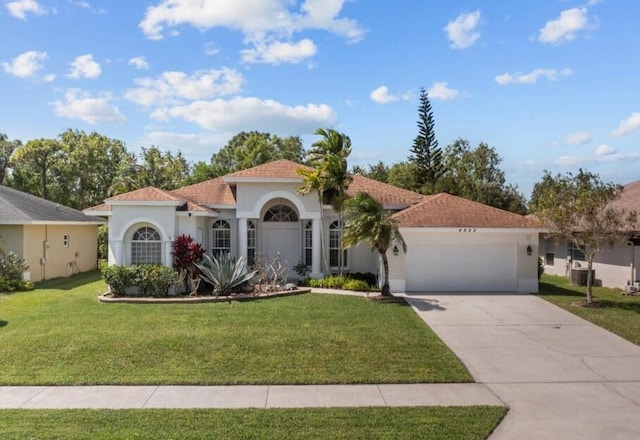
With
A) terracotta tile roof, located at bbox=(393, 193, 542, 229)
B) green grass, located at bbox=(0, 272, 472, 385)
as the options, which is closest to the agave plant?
green grass, located at bbox=(0, 272, 472, 385)

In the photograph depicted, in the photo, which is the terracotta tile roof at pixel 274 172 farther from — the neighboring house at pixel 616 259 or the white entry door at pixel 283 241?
the neighboring house at pixel 616 259

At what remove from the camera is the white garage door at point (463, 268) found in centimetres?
1953

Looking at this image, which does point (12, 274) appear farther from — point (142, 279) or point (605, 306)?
point (605, 306)

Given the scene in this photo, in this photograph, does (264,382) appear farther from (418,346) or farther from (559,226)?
(559,226)

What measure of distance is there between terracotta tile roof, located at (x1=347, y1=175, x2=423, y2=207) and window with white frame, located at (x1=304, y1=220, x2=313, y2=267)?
7.70 feet

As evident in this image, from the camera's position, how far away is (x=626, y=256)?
20.4 meters

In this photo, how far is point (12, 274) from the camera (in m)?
20.9

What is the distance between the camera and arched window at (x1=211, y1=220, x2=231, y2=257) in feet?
73.1

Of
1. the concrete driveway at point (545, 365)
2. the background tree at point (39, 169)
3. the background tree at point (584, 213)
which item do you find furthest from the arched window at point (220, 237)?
the background tree at point (39, 169)

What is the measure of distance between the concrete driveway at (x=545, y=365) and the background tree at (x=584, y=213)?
2510 millimetres

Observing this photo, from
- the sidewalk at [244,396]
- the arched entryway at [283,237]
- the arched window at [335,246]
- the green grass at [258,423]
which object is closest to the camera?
the green grass at [258,423]

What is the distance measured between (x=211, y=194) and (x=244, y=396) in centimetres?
1546

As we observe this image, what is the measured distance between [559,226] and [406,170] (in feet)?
100

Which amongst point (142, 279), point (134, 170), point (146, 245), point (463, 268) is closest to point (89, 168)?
point (134, 170)
